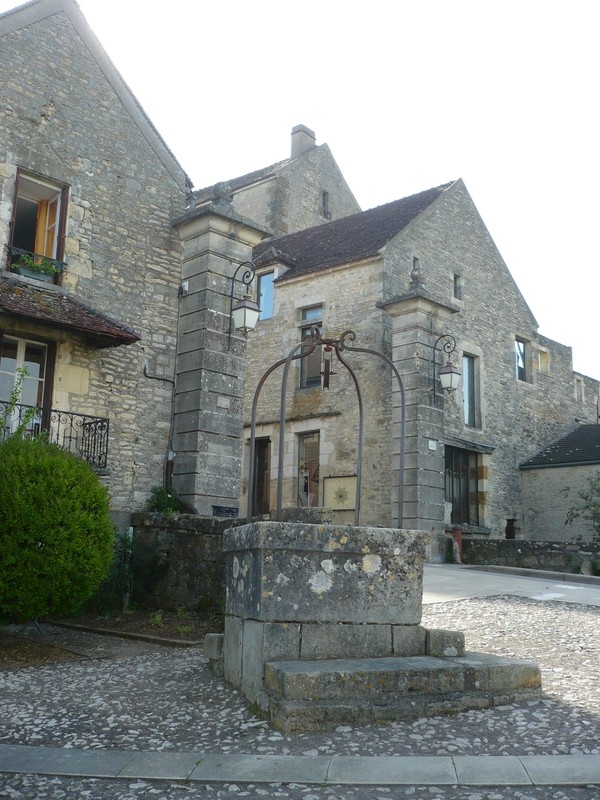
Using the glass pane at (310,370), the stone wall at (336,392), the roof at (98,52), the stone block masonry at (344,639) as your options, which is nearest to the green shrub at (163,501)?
the roof at (98,52)

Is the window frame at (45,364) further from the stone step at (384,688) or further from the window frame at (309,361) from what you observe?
the window frame at (309,361)

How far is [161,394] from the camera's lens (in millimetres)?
11547

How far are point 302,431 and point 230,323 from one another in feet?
22.8

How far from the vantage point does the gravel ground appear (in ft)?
11.4

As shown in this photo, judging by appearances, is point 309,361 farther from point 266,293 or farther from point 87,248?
point 87,248

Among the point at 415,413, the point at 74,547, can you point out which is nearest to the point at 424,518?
the point at 415,413

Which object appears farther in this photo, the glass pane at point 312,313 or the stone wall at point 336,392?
the glass pane at point 312,313

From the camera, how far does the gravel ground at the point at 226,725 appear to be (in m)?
3.47

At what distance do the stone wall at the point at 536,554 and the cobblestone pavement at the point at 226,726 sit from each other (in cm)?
717

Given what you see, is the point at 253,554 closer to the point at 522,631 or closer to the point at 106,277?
the point at 522,631

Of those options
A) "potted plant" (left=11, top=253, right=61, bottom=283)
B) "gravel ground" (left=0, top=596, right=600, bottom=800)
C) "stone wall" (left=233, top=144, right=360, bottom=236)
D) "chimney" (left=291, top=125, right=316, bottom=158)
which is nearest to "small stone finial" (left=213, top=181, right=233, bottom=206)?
"potted plant" (left=11, top=253, right=61, bottom=283)

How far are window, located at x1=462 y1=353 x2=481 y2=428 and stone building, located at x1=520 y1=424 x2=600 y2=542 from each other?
7.29 feet

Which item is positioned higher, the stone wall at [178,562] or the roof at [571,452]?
the roof at [571,452]

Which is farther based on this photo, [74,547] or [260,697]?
[74,547]
